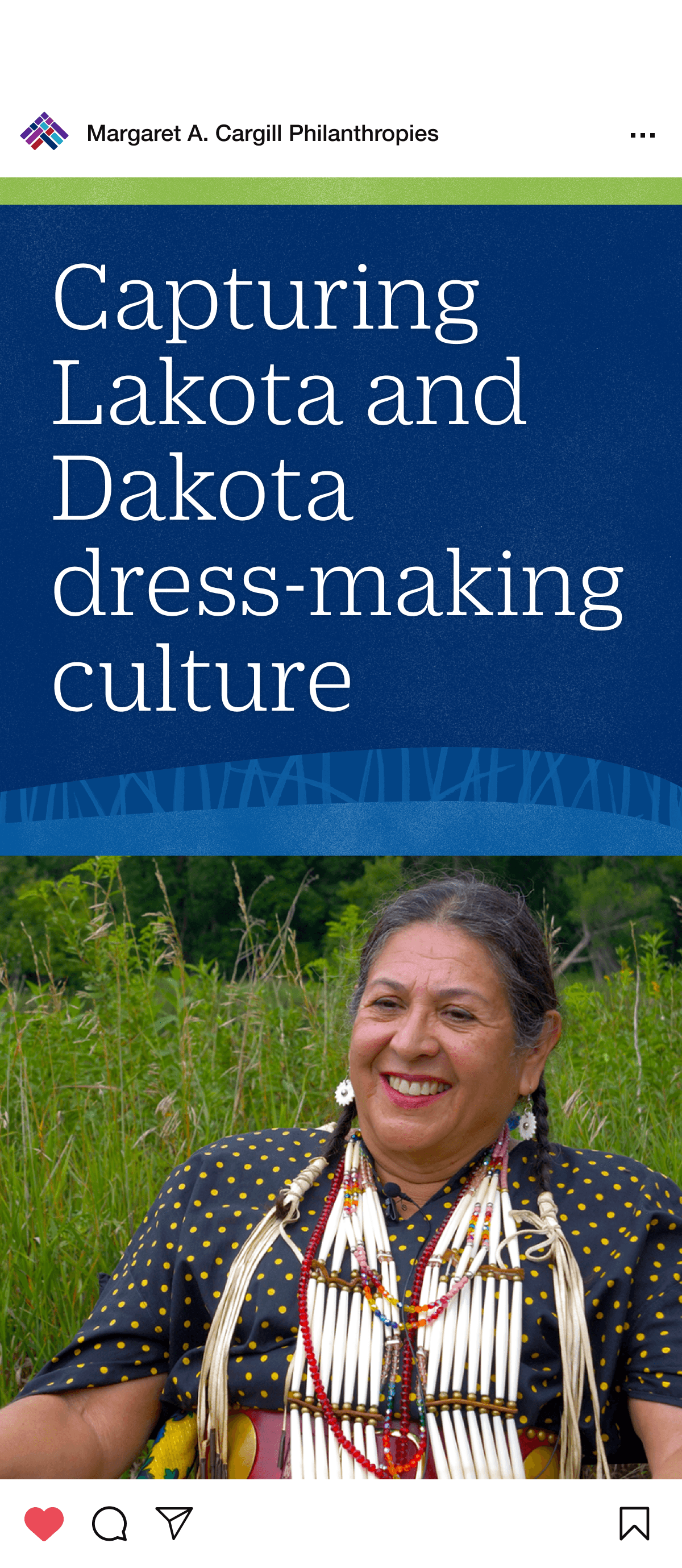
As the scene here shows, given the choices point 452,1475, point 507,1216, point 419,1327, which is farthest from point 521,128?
point 452,1475

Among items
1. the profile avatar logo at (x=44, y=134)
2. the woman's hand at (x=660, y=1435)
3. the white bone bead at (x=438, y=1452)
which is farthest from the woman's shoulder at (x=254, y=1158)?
the profile avatar logo at (x=44, y=134)

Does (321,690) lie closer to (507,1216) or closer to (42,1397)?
(507,1216)

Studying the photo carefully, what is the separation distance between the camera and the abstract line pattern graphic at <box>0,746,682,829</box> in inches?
116

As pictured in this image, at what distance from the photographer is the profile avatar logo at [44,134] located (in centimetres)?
278

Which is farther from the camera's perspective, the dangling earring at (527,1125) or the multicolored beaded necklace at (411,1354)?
the dangling earring at (527,1125)

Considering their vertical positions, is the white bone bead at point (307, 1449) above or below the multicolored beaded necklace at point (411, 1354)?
below

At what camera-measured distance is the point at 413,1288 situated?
2.34 meters

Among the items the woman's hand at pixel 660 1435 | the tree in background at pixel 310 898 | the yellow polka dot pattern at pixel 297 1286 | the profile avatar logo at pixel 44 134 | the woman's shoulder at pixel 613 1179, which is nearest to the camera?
the woman's hand at pixel 660 1435

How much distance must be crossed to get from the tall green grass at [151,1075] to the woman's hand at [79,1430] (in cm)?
88
